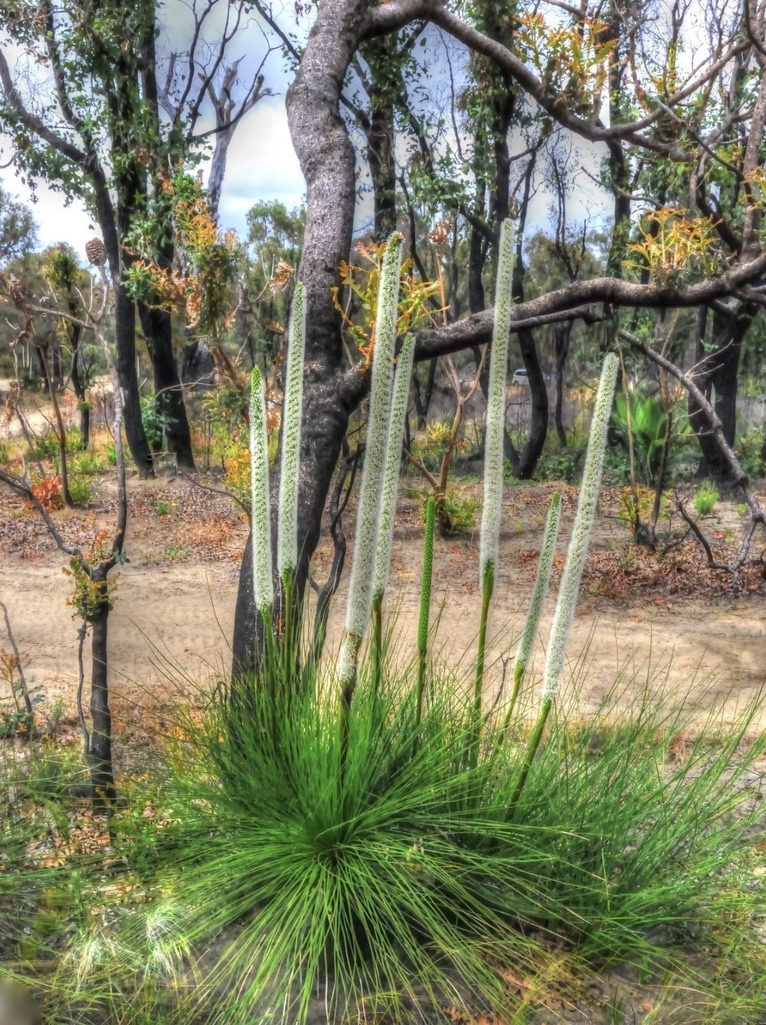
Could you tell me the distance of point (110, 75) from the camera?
898 centimetres

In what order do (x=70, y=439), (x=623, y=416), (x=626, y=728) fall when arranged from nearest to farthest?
(x=626, y=728) < (x=623, y=416) < (x=70, y=439)

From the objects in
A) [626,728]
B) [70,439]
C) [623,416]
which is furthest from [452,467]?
[626,728]

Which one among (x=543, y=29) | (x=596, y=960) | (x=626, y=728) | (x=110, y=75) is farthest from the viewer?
(x=110, y=75)

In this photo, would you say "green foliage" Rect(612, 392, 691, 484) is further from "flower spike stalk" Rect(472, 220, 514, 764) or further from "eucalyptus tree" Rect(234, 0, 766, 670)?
"flower spike stalk" Rect(472, 220, 514, 764)

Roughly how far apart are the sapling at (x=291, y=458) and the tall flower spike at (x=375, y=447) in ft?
0.47

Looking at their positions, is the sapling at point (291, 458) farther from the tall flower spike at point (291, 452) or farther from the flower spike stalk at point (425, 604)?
the flower spike stalk at point (425, 604)

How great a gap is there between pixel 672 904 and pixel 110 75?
950 centimetres

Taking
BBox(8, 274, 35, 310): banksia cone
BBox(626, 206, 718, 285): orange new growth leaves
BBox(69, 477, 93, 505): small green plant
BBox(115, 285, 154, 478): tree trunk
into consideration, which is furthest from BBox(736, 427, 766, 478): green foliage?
BBox(8, 274, 35, 310): banksia cone

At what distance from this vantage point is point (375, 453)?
5.78ft

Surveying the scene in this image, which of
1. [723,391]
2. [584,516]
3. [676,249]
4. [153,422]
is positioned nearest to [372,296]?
[676,249]

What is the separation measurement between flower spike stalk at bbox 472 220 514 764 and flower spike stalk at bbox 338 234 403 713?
0.71ft

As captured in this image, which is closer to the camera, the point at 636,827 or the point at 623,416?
the point at 636,827

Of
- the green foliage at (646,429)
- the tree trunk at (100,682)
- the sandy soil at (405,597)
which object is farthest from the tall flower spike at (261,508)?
the green foliage at (646,429)

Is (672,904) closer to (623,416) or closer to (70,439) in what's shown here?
(623,416)
